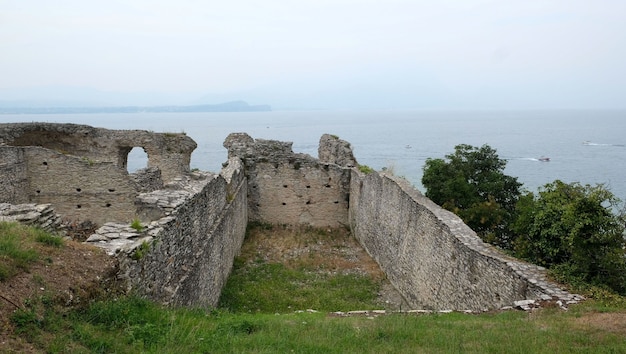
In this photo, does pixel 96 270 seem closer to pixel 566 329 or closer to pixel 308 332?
pixel 308 332

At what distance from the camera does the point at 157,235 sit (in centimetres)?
886

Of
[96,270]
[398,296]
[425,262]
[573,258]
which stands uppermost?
[96,270]

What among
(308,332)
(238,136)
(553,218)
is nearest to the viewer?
(308,332)

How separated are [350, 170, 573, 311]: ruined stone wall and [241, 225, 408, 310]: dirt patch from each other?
1.62 feet

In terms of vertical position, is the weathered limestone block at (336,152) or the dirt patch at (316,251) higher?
the weathered limestone block at (336,152)

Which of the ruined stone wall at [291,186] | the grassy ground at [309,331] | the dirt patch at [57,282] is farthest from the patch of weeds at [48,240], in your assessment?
the ruined stone wall at [291,186]

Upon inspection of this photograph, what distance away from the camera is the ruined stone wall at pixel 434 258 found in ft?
33.9

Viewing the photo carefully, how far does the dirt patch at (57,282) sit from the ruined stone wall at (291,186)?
16.3 metres

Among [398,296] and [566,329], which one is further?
[398,296]

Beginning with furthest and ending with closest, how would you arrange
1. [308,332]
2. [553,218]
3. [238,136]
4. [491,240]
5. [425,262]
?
1. [238,136]
2. [491,240]
3. [425,262]
4. [553,218]
5. [308,332]

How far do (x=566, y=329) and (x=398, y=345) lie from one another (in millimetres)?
2682

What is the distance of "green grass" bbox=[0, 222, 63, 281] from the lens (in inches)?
245

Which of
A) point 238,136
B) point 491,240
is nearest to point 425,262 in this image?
point 491,240

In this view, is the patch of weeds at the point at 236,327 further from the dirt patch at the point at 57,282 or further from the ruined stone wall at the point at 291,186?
the ruined stone wall at the point at 291,186
